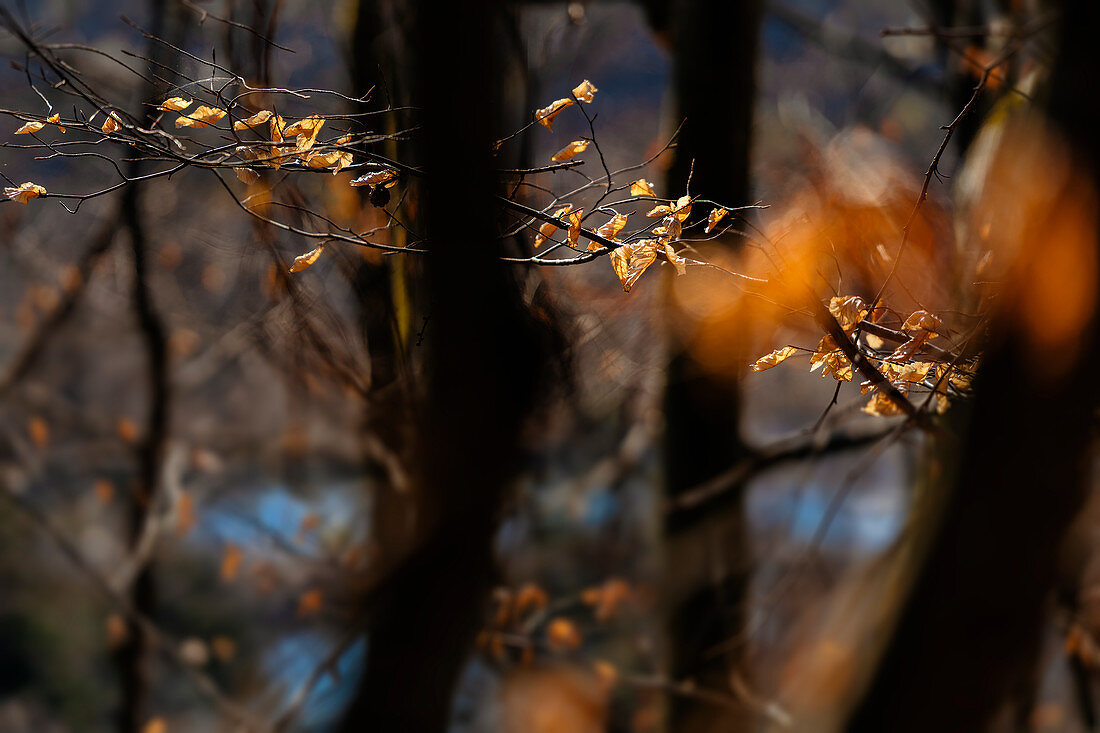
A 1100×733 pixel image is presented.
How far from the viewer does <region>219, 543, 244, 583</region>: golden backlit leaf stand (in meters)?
5.94

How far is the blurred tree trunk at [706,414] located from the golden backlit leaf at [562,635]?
1512mm

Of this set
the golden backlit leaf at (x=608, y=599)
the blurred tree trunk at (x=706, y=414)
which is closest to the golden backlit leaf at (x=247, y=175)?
the blurred tree trunk at (x=706, y=414)

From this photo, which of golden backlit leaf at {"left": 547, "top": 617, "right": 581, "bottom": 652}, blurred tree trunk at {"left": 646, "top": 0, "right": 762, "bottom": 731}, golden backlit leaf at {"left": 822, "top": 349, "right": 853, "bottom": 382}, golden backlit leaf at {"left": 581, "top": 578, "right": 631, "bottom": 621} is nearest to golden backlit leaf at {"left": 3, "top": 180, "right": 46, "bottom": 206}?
blurred tree trunk at {"left": 646, "top": 0, "right": 762, "bottom": 731}

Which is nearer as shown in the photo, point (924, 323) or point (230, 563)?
point (924, 323)

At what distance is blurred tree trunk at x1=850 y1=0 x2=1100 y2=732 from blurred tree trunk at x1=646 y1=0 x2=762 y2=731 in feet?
3.32

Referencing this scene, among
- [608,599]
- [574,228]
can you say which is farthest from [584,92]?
[608,599]

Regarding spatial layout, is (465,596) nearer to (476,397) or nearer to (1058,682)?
(476,397)

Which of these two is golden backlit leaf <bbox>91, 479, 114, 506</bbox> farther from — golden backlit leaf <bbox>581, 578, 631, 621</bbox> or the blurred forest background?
golden backlit leaf <bbox>581, 578, 631, 621</bbox>

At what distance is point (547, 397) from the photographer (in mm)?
2312

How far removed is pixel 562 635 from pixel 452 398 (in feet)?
10.1

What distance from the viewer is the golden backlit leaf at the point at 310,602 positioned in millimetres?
4652

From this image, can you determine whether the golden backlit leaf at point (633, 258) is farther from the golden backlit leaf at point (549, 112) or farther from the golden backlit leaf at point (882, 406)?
the golden backlit leaf at point (882, 406)

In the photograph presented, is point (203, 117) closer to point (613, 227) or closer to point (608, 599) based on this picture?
point (613, 227)

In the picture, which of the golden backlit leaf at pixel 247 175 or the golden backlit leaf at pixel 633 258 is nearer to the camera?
the golden backlit leaf at pixel 633 258
